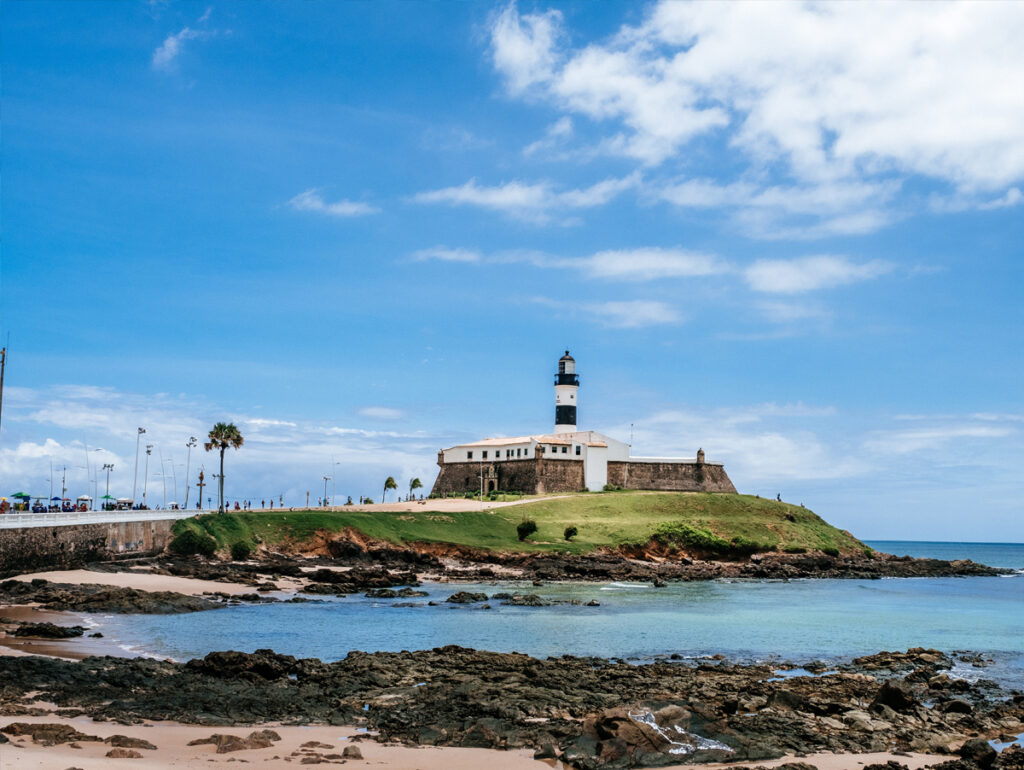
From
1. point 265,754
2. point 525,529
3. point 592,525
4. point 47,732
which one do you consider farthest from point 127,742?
point 592,525

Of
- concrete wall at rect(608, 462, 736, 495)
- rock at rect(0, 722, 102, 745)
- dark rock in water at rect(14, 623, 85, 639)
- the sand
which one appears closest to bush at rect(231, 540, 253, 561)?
dark rock in water at rect(14, 623, 85, 639)

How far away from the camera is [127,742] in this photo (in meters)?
14.9

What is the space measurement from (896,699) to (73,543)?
42.9 m

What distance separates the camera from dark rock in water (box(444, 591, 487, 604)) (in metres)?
45.8

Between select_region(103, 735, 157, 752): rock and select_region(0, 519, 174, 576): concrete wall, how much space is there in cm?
2959

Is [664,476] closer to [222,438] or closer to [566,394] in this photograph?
[566,394]

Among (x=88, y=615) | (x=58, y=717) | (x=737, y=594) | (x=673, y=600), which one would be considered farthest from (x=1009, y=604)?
(x=58, y=717)

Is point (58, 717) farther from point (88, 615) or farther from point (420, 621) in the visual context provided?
point (420, 621)

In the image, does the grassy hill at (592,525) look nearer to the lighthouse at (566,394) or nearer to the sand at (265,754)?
the lighthouse at (566,394)

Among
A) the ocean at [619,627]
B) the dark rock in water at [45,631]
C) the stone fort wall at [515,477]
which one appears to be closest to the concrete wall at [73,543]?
the ocean at [619,627]

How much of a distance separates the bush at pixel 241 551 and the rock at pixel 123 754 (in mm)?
50555

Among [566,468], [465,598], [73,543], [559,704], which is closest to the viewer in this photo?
[559,704]

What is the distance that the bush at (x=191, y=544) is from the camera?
6122 centimetres

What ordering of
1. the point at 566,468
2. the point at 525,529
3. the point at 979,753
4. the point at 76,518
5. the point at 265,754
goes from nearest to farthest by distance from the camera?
the point at 265,754, the point at 979,753, the point at 76,518, the point at 525,529, the point at 566,468
